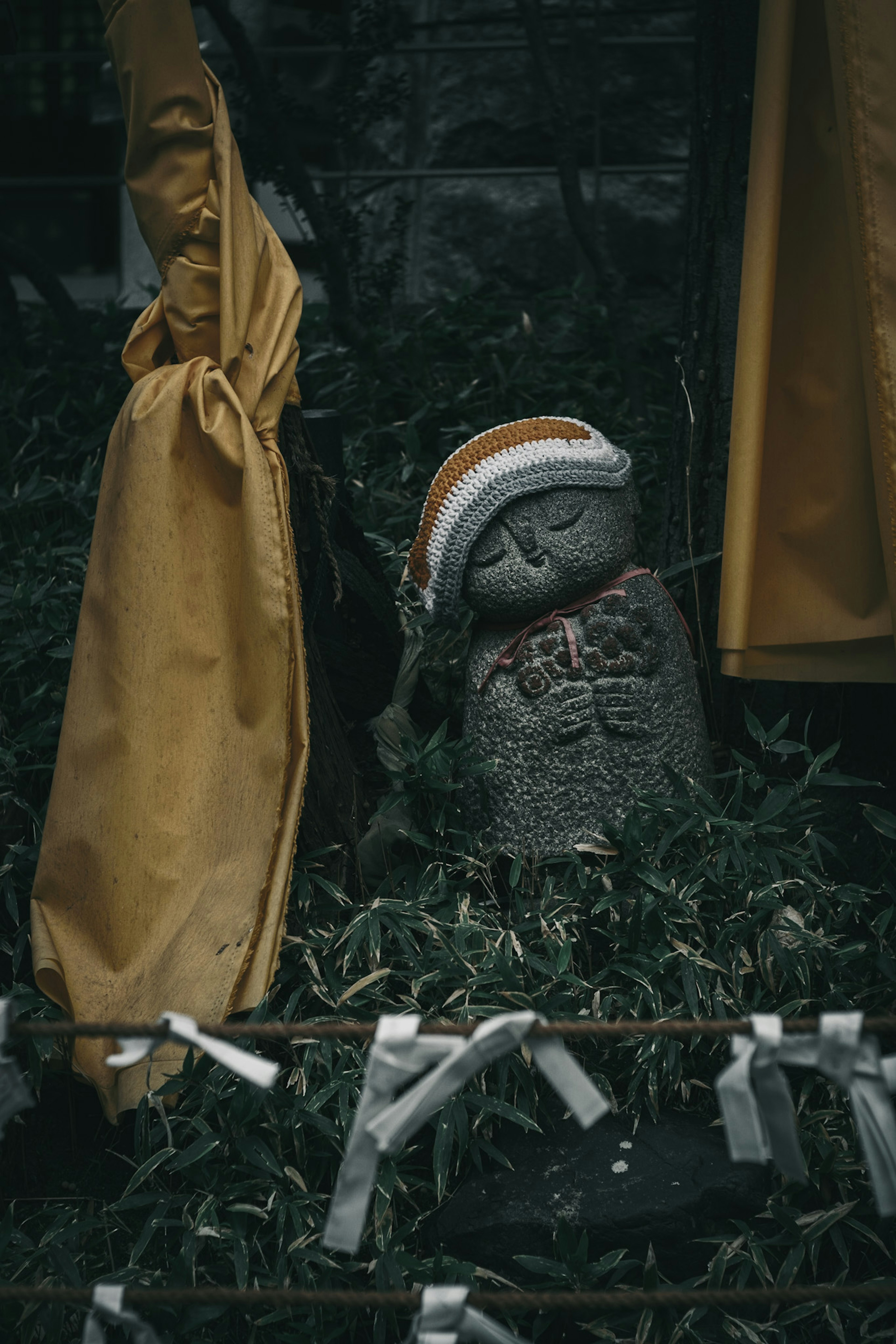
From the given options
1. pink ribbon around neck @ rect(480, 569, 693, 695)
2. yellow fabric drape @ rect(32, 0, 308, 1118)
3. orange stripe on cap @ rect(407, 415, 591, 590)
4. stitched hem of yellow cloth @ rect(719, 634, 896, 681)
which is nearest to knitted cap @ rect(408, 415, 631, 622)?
orange stripe on cap @ rect(407, 415, 591, 590)

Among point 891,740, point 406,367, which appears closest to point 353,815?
point 891,740

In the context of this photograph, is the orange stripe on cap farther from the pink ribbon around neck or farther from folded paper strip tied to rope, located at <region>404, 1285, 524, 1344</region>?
folded paper strip tied to rope, located at <region>404, 1285, 524, 1344</region>

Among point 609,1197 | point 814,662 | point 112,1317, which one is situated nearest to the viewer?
point 112,1317

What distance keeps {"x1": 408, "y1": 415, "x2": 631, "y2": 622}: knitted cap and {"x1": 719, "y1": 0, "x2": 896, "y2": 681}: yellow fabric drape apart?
0.31 m

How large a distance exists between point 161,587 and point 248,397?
417mm

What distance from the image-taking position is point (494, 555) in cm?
231

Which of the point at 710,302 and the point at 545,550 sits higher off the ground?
the point at 710,302

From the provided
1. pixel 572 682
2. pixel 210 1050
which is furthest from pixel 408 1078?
pixel 572 682

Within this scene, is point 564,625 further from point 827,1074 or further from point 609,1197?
point 827,1074

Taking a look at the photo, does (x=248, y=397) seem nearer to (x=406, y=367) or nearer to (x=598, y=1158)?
(x=598, y=1158)

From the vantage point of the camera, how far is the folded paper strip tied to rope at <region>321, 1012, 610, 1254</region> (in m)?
1.17

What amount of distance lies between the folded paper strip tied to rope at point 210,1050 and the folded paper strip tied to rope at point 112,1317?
0.26 meters

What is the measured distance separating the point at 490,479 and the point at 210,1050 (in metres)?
1.40

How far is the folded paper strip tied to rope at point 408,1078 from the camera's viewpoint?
117cm
